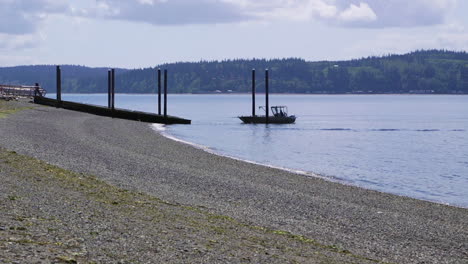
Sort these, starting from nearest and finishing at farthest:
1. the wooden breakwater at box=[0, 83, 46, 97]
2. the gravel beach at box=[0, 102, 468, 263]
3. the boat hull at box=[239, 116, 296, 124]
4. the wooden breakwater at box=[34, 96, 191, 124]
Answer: the gravel beach at box=[0, 102, 468, 263] < the wooden breakwater at box=[34, 96, 191, 124] < the wooden breakwater at box=[0, 83, 46, 97] < the boat hull at box=[239, 116, 296, 124]

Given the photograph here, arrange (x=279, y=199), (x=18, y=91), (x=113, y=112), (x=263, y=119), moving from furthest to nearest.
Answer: (x=18, y=91) < (x=263, y=119) < (x=113, y=112) < (x=279, y=199)

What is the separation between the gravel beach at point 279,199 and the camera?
51.4 ft

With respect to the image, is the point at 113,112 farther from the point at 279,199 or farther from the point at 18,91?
the point at 279,199

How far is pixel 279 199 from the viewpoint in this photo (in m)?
21.7

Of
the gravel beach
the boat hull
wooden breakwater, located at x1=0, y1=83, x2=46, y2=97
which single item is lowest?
the boat hull

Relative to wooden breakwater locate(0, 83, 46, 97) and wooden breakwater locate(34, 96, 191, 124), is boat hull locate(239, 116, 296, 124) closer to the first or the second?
wooden breakwater locate(34, 96, 191, 124)

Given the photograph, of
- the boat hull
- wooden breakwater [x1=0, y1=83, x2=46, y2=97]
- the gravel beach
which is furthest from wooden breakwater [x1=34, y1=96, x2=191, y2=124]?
the gravel beach

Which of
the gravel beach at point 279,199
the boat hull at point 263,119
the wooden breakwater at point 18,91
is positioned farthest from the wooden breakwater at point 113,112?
the gravel beach at point 279,199

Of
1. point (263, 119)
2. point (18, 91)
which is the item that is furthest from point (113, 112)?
point (18, 91)

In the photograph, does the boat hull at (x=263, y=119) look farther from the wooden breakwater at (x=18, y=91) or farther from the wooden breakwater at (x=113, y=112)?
the wooden breakwater at (x=18, y=91)

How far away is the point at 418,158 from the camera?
50.0 metres

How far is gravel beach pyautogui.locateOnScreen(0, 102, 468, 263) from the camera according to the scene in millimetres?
15656

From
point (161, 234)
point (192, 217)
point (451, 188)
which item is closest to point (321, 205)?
point (192, 217)

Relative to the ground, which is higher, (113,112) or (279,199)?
(113,112)
